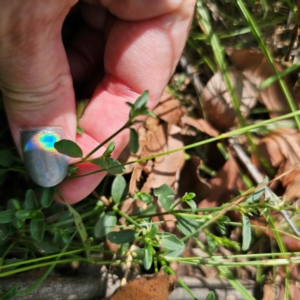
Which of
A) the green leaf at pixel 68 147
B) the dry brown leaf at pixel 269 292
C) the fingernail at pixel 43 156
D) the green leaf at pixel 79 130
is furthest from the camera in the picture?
the dry brown leaf at pixel 269 292

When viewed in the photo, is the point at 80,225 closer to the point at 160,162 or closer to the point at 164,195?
the point at 164,195

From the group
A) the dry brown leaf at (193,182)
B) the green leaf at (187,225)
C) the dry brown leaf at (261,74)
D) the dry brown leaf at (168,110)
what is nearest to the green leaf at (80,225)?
the green leaf at (187,225)

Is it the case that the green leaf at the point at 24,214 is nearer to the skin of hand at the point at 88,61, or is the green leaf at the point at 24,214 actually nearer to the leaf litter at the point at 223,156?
the skin of hand at the point at 88,61

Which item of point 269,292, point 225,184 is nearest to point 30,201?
point 225,184

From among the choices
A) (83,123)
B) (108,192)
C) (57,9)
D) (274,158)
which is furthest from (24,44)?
(274,158)

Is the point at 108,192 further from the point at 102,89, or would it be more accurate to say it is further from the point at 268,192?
the point at 268,192
